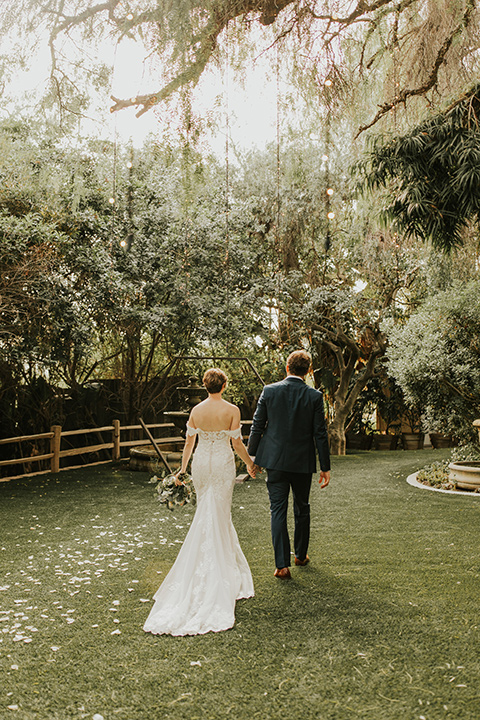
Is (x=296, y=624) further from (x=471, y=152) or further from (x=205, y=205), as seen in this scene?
(x=205, y=205)

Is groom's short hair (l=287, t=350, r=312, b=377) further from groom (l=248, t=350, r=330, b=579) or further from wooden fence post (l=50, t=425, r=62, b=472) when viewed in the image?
wooden fence post (l=50, t=425, r=62, b=472)

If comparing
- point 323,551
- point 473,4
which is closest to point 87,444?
point 323,551

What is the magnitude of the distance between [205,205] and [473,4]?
20.5 feet

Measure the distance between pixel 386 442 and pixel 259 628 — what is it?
37.3 ft

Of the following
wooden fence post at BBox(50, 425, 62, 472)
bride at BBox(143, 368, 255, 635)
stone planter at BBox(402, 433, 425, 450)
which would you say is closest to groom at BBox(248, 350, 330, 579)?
bride at BBox(143, 368, 255, 635)

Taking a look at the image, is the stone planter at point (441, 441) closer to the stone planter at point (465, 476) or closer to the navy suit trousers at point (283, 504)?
the stone planter at point (465, 476)

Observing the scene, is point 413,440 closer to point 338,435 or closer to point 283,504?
point 338,435

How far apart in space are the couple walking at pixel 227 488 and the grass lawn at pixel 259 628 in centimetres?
14

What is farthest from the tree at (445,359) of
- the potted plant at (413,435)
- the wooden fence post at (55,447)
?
the potted plant at (413,435)

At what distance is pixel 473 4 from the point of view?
3746 millimetres

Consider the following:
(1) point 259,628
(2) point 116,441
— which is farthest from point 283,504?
(2) point 116,441

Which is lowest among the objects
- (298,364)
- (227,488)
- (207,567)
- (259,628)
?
(259,628)

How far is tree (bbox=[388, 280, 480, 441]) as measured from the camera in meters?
7.57

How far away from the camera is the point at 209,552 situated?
3.32 m
